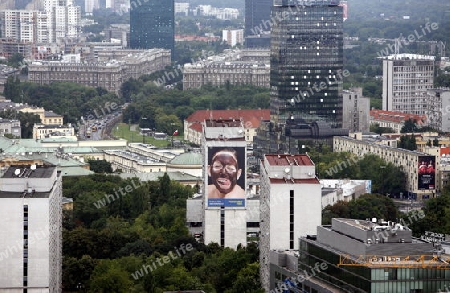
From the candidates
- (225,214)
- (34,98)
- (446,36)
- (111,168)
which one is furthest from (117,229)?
(446,36)

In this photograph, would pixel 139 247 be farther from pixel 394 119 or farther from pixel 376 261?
pixel 394 119

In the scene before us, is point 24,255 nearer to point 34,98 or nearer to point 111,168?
point 111,168

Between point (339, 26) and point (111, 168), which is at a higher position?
point (339, 26)

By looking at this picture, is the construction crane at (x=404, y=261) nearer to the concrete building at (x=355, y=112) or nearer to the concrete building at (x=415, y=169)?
the concrete building at (x=415, y=169)

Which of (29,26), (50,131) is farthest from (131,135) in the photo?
(29,26)

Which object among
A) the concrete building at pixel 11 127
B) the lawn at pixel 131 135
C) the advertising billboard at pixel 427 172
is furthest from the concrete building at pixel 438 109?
the concrete building at pixel 11 127
